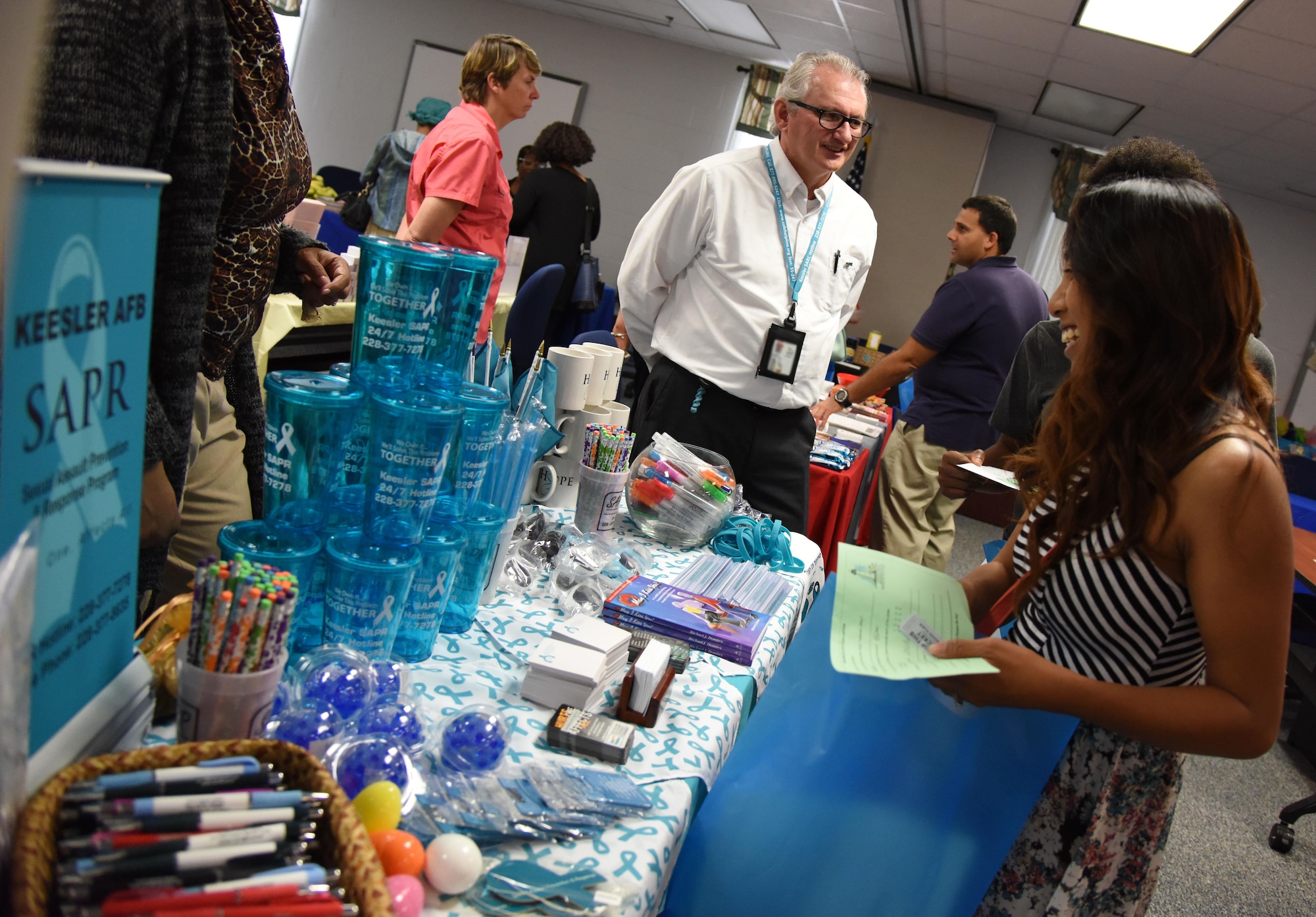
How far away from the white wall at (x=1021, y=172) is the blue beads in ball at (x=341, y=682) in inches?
355

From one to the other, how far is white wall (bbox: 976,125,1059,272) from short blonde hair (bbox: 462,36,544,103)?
6716 millimetres

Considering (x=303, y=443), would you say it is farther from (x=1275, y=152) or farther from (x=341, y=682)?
(x=1275, y=152)

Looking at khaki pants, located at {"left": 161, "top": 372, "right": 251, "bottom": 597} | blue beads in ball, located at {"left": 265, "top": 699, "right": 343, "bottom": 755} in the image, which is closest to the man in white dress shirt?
khaki pants, located at {"left": 161, "top": 372, "right": 251, "bottom": 597}

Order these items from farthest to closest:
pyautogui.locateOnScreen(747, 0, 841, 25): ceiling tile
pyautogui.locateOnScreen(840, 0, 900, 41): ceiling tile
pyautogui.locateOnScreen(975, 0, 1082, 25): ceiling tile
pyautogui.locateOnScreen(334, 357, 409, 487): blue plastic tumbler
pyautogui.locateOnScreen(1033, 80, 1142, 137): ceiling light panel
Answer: pyautogui.locateOnScreen(1033, 80, 1142, 137): ceiling light panel → pyautogui.locateOnScreen(747, 0, 841, 25): ceiling tile → pyautogui.locateOnScreen(840, 0, 900, 41): ceiling tile → pyautogui.locateOnScreen(975, 0, 1082, 25): ceiling tile → pyautogui.locateOnScreen(334, 357, 409, 487): blue plastic tumbler

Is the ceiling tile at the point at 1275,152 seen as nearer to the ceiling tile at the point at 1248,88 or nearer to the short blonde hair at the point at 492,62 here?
the ceiling tile at the point at 1248,88

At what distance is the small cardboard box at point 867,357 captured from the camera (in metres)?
7.47

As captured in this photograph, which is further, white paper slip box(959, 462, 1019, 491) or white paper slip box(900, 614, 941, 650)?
white paper slip box(959, 462, 1019, 491)

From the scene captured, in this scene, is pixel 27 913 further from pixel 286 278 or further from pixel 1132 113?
pixel 1132 113

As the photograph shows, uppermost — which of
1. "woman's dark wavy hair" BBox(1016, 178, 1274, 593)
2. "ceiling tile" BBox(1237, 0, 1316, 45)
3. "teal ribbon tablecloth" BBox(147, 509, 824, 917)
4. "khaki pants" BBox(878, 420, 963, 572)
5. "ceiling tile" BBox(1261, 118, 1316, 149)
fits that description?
"ceiling tile" BBox(1261, 118, 1316, 149)

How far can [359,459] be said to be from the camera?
41.7 inches

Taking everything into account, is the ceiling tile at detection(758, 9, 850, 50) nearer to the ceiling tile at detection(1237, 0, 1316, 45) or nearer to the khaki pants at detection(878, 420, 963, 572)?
the ceiling tile at detection(1237, 0, 1316, 45)

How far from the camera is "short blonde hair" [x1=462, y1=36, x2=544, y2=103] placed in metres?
3.17

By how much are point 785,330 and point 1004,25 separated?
162 inches

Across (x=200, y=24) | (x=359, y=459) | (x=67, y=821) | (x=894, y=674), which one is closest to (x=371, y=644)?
(x=359, y=459)
